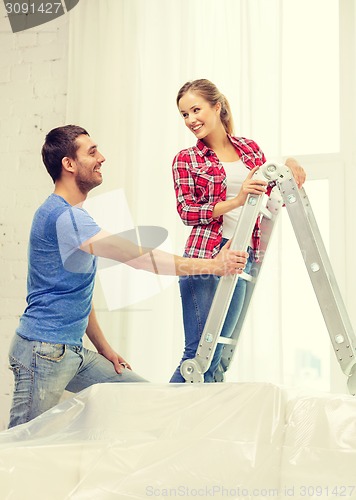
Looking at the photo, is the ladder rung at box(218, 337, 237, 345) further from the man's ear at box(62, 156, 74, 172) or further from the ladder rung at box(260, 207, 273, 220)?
the man's ear at box(62, 156, 74, 172)

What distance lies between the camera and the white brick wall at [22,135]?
11.4 ft

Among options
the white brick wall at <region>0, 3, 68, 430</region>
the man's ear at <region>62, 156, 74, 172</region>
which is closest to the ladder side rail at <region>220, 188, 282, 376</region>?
the man's ear at <region>62, 156, 74, 172</region>

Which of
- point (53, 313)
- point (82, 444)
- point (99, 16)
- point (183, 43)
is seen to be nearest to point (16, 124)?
point (99, 16)

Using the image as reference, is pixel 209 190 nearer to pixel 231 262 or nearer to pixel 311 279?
pixel 231 262

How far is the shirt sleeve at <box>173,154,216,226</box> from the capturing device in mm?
2172

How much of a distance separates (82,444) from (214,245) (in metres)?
0.78

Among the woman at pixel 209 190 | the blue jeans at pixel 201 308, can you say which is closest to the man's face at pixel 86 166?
the woman at pixel 209 190

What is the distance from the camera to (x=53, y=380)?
1.98m

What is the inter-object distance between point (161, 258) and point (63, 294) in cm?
32

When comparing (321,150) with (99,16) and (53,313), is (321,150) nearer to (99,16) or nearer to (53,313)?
(99,16)

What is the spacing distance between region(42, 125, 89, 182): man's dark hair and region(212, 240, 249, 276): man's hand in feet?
2.19

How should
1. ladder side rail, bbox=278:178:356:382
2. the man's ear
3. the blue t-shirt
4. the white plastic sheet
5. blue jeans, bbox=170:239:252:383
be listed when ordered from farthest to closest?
1. the man's ear
2. blue jeans, bbox=170:239:252:383
3. the blue t-shirt
4. ladder side rail, bbox=278:178:356:382
5. the white plastic sheet

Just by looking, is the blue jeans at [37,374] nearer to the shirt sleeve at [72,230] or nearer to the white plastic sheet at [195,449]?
the white plastic sheet at [195,449]

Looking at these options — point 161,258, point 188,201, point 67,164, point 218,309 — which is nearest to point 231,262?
point 218,309
